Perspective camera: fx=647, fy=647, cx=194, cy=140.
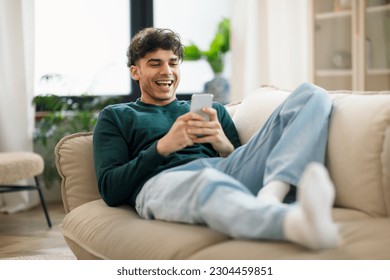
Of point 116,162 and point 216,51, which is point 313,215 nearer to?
point 116,162

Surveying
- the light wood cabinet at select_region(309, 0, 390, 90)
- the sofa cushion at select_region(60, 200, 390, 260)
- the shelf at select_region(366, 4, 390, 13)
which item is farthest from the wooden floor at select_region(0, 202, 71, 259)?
the shelf at select_region(366, 4, 390, 13)

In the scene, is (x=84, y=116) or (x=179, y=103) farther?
(x=84, y=116)

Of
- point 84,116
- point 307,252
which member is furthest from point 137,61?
point 84,116

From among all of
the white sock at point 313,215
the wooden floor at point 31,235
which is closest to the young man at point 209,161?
the white sock at point 313,215

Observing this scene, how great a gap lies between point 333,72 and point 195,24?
3.86 ft

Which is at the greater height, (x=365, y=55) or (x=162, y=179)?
(x=365, y=55)

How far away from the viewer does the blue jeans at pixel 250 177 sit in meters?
1.43

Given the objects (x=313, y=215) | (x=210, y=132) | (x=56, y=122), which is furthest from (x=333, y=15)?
(x=313, y=215)

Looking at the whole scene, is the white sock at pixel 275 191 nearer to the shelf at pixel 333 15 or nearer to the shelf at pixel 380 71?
the shelf at pixel 380 71

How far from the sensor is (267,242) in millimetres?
1430

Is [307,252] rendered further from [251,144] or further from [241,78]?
[241,78]

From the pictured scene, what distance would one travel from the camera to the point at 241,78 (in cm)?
423

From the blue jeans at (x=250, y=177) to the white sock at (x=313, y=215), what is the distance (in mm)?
50
